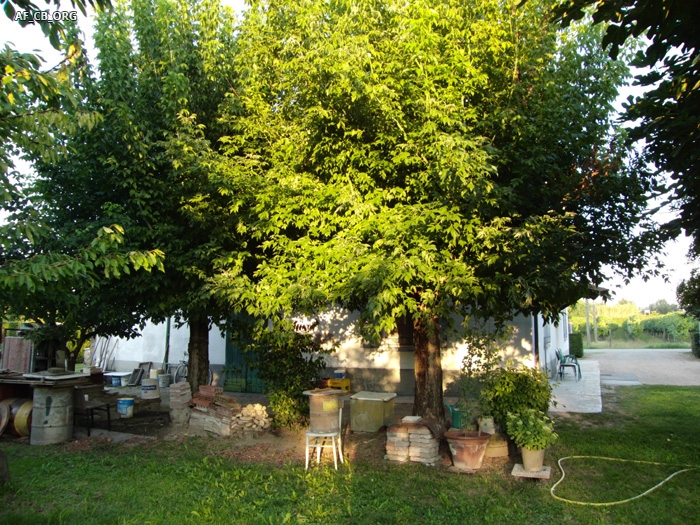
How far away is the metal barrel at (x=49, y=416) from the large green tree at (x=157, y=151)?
199 cm

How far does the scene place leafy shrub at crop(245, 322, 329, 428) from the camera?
8664 mm

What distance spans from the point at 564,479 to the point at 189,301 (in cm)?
593

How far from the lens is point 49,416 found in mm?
8680

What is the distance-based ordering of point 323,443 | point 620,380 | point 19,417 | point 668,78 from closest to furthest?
point 668,78 < point 323,443 < point 19,417 < point 620,380

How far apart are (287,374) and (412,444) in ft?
8.71

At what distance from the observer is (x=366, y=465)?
6.98 metres

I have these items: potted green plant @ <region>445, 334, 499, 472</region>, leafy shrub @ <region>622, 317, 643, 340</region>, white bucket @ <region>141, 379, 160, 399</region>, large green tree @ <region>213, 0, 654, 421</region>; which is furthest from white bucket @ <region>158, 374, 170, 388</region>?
leafy shrub @ <region>622, 317, 643, 340</region>

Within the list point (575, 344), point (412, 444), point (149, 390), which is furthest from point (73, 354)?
point (575, 344)

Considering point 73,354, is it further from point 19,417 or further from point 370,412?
point 370,412

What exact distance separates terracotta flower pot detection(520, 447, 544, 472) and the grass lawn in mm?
159

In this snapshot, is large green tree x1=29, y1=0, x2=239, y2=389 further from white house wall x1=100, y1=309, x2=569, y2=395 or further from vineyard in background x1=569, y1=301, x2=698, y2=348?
vineyard in background x1=569, y1=301, x2=698, y2=348

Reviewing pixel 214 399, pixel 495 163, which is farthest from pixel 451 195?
pixel 214 399

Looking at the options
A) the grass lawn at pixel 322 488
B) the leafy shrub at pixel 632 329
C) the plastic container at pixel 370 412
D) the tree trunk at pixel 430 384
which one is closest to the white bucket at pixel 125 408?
the grass lawn at pixel 322 488

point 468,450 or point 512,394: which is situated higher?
point 512,394
